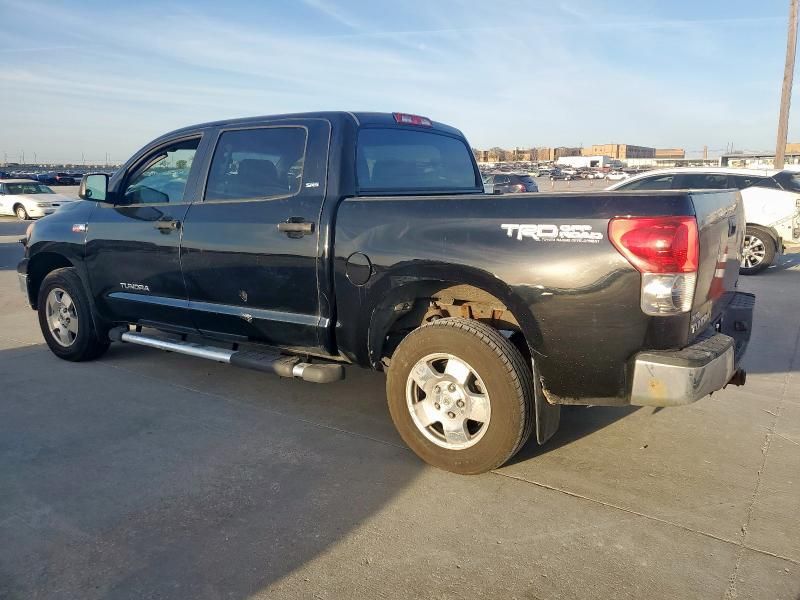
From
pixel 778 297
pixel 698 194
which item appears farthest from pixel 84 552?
pixel 778 297

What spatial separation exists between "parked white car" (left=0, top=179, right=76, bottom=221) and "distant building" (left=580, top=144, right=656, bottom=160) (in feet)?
297

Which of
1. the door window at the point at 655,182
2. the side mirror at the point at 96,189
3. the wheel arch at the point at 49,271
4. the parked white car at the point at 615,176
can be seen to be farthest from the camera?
the parked white car at the point at 615,176

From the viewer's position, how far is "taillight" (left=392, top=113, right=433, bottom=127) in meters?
4.71

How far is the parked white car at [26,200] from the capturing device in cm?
2331

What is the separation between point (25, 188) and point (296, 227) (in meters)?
24.5

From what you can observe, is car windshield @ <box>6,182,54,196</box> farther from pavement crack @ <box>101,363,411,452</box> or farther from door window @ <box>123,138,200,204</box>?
door window @ <box>123,138,200,204</box>

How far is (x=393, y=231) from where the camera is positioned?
3.61m

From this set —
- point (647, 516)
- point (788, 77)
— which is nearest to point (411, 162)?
point (647, 516)

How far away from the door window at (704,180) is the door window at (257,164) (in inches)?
A: 346

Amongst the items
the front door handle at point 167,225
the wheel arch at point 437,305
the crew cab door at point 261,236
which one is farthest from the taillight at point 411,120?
the front door handle at point 167,225

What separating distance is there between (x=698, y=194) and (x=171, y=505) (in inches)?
115

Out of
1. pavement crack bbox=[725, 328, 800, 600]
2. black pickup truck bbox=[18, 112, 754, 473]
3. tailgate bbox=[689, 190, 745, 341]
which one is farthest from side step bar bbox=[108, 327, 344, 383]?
pavement crack bbox=[725, 328, 800, 600]

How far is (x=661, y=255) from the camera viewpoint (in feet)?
9.47

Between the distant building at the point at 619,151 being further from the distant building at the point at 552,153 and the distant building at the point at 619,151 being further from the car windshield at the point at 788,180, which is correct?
the car windshield at the point at 788,180
